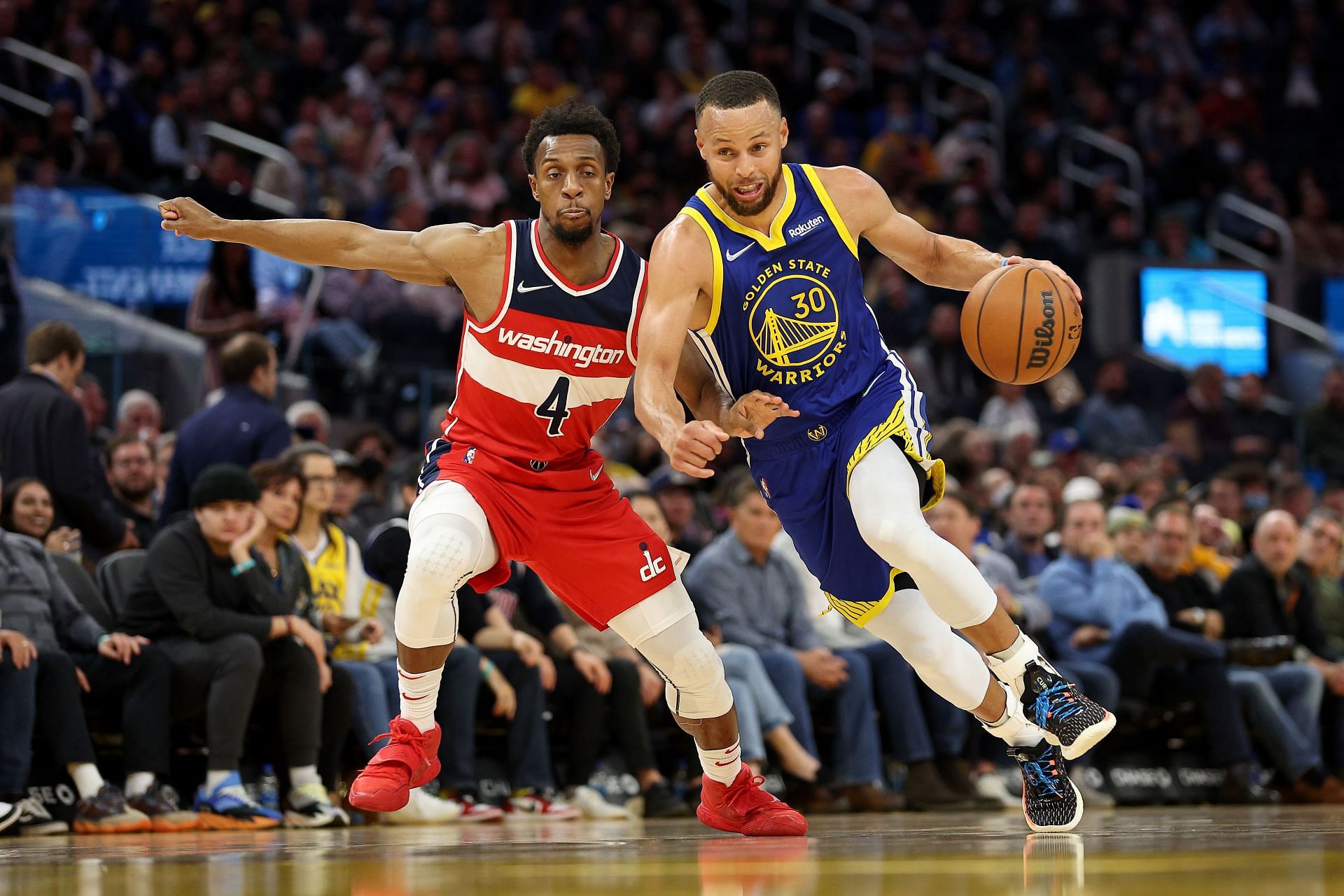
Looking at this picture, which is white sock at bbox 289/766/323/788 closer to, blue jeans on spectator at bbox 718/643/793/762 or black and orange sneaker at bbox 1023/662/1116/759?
blue jeans on spectator at bbox 718/643/793/762

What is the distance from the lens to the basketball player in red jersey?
5.29 metres

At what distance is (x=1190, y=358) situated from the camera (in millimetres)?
16406

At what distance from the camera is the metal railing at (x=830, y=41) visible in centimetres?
1866

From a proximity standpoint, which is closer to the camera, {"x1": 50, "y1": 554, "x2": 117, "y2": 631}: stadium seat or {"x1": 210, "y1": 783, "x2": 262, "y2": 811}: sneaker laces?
{"x1": 210, "y1": 783, "x2": 262, "y2": 811}: sneaker laces

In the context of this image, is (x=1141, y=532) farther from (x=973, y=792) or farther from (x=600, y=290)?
(x=600, y=290)

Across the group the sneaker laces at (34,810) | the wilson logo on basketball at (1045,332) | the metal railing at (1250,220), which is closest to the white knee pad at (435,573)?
the wilson logo on basketball at (1045,332)

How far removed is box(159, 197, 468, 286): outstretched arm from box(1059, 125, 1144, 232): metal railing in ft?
45.0

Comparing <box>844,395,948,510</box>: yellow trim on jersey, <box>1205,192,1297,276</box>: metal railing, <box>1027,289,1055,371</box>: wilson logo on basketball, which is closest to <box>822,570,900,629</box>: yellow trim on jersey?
<box>844,395,948,510</box>: yellow trim on jersey

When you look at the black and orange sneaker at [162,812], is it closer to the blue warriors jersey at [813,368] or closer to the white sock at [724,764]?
the white sock at [724,764]

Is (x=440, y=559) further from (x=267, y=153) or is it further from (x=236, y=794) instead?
(x=267, y=153)

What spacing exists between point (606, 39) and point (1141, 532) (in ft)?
30.3

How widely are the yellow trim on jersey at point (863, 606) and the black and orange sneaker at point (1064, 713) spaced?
495 mm

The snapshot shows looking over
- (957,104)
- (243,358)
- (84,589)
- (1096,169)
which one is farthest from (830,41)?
(84,589)

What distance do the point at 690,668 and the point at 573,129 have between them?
176 centimetres
